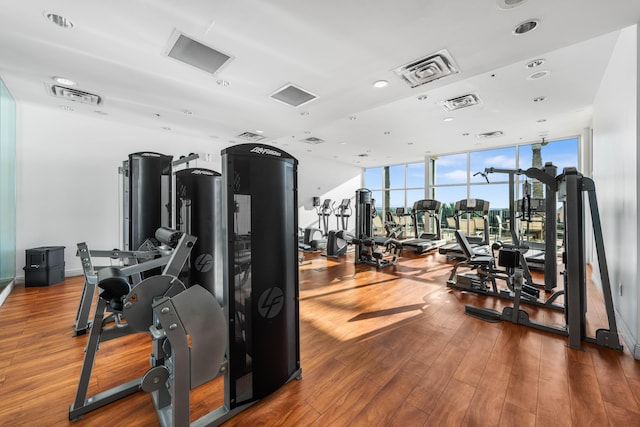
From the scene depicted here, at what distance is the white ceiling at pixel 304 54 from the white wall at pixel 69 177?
36 cm

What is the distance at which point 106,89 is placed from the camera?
3854 millimetres

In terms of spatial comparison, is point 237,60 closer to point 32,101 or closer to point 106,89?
point 106,89

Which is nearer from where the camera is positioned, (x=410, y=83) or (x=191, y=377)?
(x=191, y=377)

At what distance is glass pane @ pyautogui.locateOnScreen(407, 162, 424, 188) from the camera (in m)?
10.7

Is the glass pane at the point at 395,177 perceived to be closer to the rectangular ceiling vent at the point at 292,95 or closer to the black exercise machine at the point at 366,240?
the black exercise machine at the point at 366,240

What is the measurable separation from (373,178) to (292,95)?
8.92m

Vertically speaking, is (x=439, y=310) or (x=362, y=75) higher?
(x=362, y=75)

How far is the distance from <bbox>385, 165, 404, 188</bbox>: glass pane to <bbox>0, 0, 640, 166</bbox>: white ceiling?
5.79 meters

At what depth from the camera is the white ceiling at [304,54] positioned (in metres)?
2.31

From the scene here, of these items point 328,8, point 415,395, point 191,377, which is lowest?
point 415,395

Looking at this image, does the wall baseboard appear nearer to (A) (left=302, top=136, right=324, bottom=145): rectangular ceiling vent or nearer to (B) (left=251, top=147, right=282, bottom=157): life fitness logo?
(B) (left=251, top=147, right=282, bottom=157): life fitness logo

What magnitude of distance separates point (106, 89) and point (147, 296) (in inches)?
147

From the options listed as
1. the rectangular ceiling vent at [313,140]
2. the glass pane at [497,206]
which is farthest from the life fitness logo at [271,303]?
the glass pane at [497,206]

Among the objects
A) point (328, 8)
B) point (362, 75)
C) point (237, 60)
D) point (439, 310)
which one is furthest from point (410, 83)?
point (439, 310)
